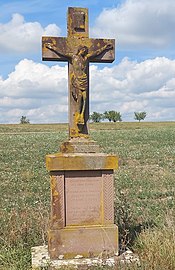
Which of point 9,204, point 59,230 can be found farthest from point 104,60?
point 9,204

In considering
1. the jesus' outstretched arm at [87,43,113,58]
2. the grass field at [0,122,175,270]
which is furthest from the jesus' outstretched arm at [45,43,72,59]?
the grass field at [0,122,175,270]

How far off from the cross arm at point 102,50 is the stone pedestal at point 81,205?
1542 millimetres

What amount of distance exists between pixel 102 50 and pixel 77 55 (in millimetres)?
417

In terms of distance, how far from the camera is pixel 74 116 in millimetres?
6480

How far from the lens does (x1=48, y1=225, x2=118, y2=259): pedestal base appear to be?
19.6 ft

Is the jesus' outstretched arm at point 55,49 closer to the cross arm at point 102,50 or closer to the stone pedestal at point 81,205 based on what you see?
the cross arm at point 102,50

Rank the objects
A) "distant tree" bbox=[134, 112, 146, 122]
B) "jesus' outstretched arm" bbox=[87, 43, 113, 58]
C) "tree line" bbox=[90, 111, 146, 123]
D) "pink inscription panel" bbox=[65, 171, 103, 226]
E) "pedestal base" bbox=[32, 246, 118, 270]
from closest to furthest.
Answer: "pedestal base" bbox=[32, 246, 118, 270] → "pink inscription panel" bbox=[65, 171, 103, 226] → "jesus' outstretched arm" bbox=[87, 43, 113, 58] → "tree line" bbox=[90, 111, 146, 123] → "distant tree" bbox=[134, 112, 146, 122]

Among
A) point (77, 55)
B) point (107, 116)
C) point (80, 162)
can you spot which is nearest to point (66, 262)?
point (80, 162)

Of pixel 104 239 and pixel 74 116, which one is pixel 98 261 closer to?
pixel 104 239

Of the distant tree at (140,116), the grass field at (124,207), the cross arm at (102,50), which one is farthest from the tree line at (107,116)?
the cross arm at (102,50)

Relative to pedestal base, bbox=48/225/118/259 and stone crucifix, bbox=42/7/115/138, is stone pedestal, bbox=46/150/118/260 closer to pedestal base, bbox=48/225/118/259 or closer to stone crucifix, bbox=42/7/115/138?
pedestal base, bbox=48/225/118/259

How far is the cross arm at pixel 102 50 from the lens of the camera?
658cm

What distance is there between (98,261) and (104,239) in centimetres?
35

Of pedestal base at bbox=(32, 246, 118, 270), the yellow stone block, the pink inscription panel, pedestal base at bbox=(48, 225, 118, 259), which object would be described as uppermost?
the yellow stone block
